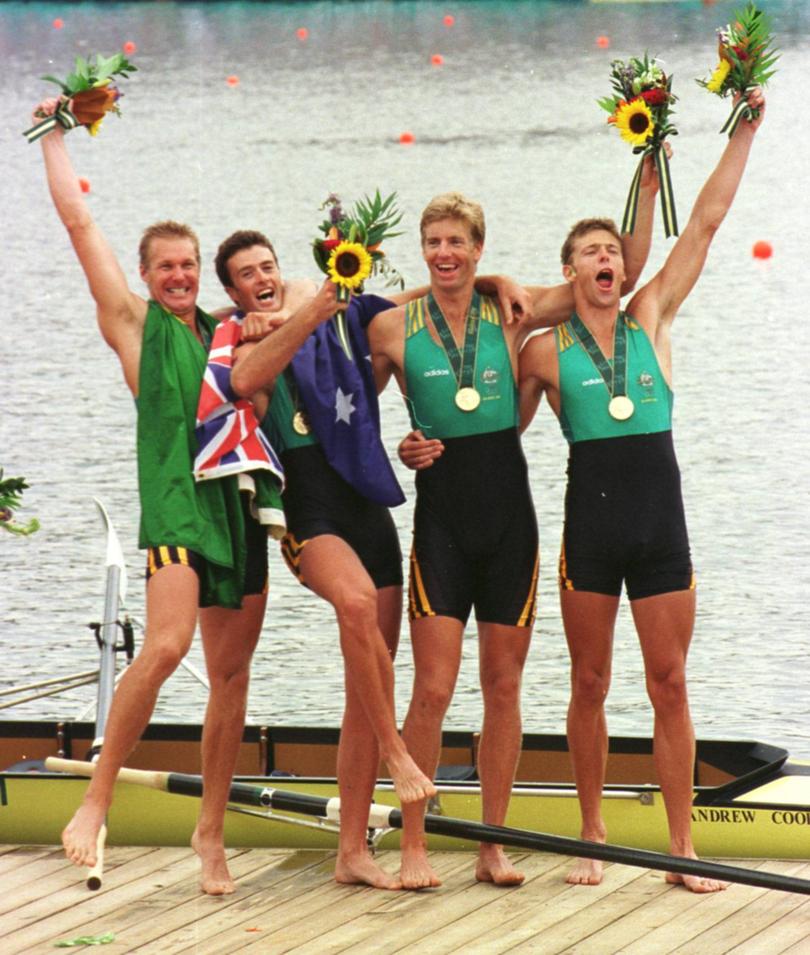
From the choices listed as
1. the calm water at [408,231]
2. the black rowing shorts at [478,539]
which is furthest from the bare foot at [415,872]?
the calm water at [408,231]

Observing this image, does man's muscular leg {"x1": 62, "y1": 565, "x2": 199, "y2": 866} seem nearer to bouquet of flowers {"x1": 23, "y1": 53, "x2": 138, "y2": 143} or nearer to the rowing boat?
the rowing boat

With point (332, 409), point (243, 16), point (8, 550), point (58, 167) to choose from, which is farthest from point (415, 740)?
point (243, 16)

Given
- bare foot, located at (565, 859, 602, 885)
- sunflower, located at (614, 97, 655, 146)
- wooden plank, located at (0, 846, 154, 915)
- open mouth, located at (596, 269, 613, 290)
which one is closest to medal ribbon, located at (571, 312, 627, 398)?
open mouth, located at (596, 269, 613, 290)

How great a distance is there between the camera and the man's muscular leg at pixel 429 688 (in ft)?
17.5

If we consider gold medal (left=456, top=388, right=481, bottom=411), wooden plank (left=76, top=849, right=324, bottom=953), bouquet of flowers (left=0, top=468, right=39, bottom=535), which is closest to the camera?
bouquet of flowers (left=0, top=468, right=39, bottom=535)

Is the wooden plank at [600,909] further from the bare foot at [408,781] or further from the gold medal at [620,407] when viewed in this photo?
the gold medal at [620,407]

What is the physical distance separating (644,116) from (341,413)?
4.10 feet

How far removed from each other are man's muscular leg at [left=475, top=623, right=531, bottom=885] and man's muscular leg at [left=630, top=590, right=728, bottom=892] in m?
0.35

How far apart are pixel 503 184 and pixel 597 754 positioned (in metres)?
17.9

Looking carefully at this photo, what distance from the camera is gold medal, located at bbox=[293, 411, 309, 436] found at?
5309 millimetres

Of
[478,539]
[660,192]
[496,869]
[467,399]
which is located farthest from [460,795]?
[660,192]

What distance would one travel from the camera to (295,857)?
19.3ft

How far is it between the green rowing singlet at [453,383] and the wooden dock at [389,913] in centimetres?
133

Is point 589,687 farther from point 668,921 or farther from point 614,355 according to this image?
point 614,355
